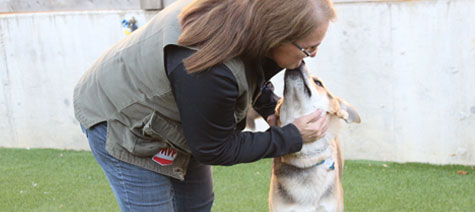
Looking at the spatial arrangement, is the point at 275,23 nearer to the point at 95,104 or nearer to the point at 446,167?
the point at 95,104

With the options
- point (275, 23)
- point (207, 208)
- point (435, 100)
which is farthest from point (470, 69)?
point (275, 23)

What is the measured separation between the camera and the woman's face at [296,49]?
72.7 inches

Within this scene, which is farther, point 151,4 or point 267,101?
point 151,4

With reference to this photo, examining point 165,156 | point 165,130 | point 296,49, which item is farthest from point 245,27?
point 165,156

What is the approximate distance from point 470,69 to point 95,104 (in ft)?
11.8

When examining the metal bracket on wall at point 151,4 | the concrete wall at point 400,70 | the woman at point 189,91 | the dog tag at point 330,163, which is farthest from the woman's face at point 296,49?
the metal bracket on wall at point 151,4

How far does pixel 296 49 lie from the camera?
1900 millimetres

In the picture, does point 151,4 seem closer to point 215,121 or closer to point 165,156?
point 165,156

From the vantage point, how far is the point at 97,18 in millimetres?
5758

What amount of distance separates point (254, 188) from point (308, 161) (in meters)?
2.08

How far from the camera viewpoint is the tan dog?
2518mm

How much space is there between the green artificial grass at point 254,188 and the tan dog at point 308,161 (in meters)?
1.46

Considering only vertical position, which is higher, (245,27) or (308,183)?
(245,27)

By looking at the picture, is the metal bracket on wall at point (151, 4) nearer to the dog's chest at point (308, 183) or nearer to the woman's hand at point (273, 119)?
the woman's hand at point (273, 119)
